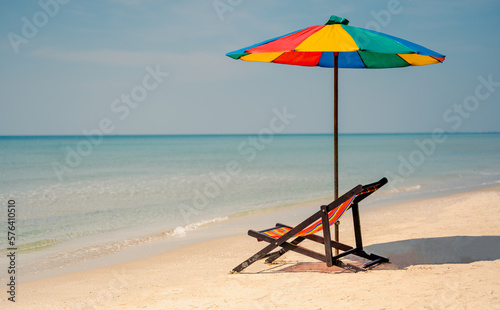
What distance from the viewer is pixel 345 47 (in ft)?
12.7

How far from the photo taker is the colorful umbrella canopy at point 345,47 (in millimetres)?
3975

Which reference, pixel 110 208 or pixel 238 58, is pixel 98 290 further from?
pixel 110 208

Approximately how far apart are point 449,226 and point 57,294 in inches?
217

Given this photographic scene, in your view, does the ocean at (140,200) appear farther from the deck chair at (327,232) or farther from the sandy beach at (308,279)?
the deck chair at (327,232)

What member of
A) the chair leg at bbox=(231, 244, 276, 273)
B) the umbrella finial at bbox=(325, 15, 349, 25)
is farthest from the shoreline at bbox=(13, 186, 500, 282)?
the umbrella finial at bbox=(325, 15, 349, 25)

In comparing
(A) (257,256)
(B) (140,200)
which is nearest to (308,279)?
(A) (257,256)

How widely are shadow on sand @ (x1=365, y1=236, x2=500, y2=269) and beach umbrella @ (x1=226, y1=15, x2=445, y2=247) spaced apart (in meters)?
1.50

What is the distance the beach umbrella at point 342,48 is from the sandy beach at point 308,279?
1487 mm

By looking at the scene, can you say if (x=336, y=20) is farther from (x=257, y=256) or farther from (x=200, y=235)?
(x=200, y=235)

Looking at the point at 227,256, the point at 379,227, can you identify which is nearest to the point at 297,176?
the point at 379,227

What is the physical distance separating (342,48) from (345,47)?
0.11 ft

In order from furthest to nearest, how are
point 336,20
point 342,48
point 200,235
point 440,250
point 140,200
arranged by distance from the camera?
point 140,200 < point 200,235 < point 440,250 < point 336,20 < point 342,48

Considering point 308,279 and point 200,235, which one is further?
point 200,235

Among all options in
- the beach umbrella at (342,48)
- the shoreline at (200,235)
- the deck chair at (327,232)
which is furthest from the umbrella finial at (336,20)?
the shoreline at (200,235)
